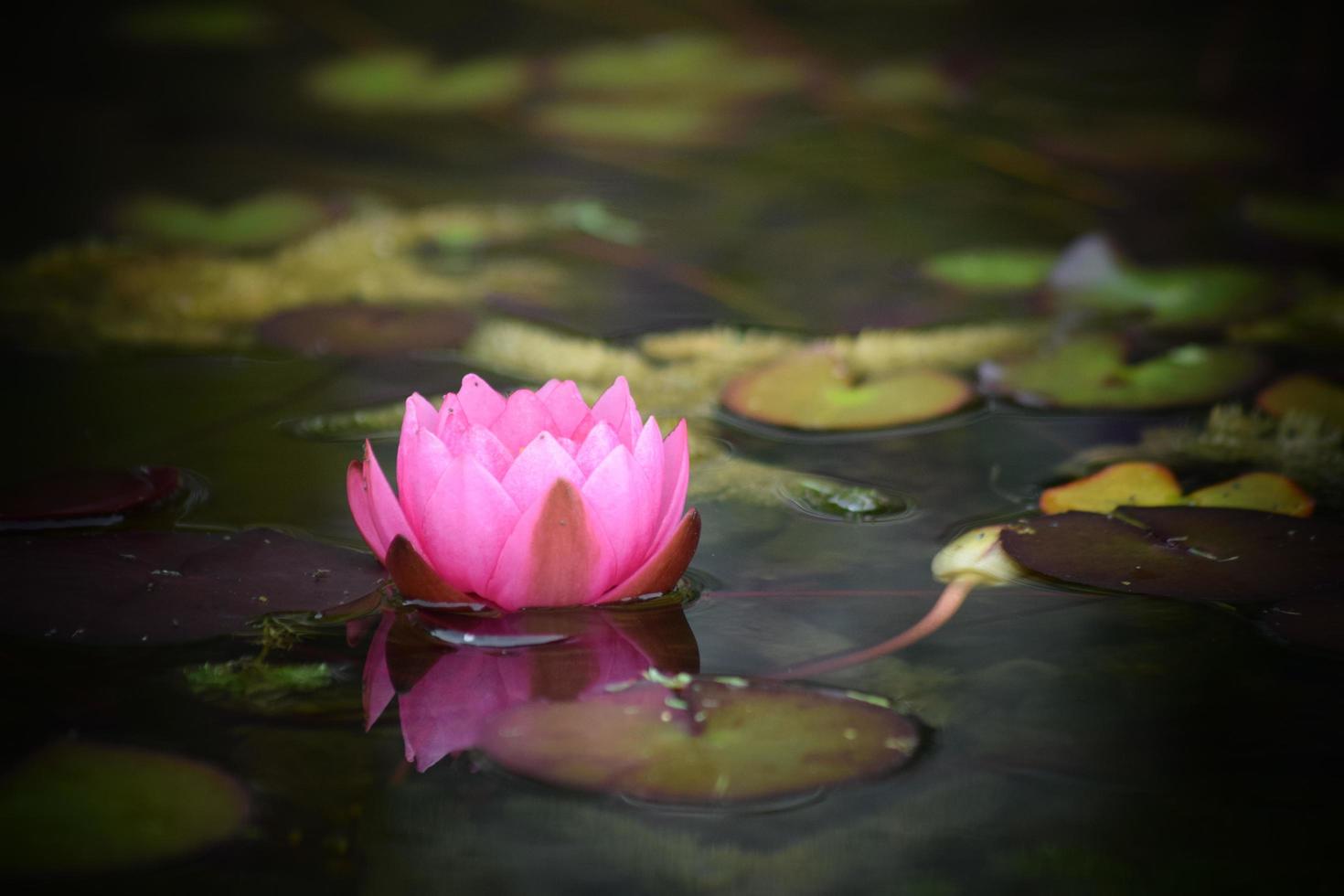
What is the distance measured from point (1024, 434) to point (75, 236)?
1.87 m

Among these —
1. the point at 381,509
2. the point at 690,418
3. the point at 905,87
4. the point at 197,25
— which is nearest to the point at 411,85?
the point at 197,25

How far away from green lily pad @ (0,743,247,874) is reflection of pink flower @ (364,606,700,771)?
146 millimetres

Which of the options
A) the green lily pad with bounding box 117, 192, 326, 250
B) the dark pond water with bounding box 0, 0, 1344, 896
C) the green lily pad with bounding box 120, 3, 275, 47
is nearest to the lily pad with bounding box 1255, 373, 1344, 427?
the dark pond water with bounding box 0, 0, 1344, 896

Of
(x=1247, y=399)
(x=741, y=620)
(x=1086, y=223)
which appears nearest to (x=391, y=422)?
(x=741, y=620)

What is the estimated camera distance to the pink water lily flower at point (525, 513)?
1120 mm

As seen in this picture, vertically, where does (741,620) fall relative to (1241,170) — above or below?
below

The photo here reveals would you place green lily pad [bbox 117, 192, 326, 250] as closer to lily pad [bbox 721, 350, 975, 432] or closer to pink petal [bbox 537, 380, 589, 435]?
lily pad [bbox 721, 350, 975, 432]

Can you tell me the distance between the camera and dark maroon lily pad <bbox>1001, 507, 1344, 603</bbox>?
1235 millimetres

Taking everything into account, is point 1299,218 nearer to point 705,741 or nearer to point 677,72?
point 677,72

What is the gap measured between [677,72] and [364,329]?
68.0 inches

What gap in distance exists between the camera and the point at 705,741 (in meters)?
0.98

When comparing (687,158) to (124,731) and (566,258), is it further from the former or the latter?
Answer: (124,731)

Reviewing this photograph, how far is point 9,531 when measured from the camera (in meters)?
1.33

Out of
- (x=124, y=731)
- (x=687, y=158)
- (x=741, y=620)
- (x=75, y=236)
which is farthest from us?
(x=687, y=158)
